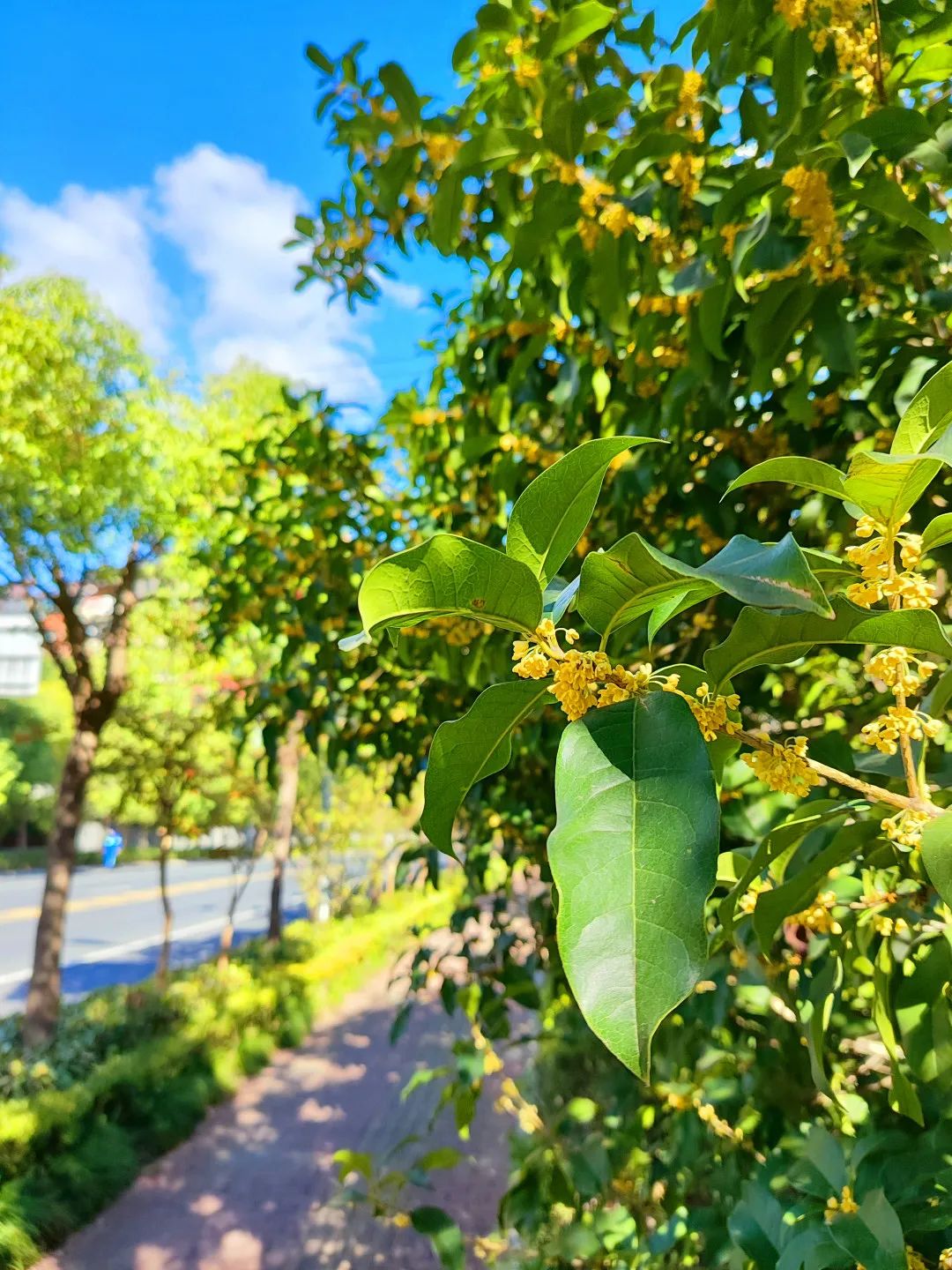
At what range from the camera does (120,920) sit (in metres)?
10.8

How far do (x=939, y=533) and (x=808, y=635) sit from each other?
0.25ft

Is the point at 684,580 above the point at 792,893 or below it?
above

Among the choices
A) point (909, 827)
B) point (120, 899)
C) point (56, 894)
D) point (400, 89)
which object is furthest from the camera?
point (120, 899)

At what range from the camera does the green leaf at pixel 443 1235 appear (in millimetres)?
1239

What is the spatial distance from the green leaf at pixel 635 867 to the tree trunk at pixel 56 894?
16.2 feet

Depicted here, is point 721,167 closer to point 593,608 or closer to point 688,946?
point 593,608

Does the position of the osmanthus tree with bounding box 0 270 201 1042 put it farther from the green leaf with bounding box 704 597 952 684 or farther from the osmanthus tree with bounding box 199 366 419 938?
the green leaf with bounding box 704 597 952 684

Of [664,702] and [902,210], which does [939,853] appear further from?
[902,210]

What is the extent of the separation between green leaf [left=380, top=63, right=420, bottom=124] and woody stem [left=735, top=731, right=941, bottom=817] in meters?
0.99

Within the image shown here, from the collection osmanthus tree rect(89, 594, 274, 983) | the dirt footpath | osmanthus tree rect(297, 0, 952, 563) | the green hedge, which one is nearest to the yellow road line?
osmanthus tree rect(89, 594, 274, 983)

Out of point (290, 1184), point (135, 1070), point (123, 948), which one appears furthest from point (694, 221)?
point (123, 948)

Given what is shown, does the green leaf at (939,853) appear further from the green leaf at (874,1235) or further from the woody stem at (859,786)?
the green leaf at (874,1235)

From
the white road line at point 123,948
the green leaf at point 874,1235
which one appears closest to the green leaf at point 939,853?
the green leaf at point 874,1235

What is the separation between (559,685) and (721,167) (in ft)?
2.76
